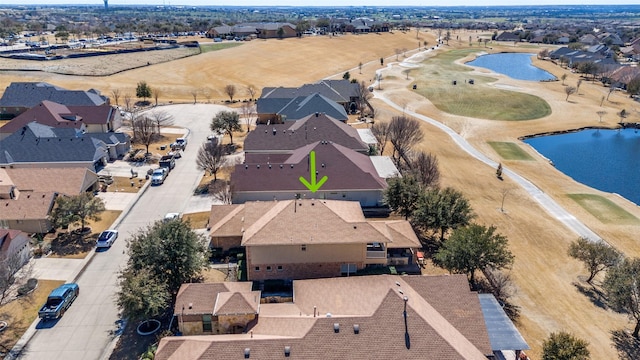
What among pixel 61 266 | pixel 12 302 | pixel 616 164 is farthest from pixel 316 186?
Answer: pixel 616 164

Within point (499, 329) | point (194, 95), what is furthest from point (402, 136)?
point (194, 95)

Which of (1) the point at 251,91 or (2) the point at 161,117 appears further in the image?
(1) the point at 251,91

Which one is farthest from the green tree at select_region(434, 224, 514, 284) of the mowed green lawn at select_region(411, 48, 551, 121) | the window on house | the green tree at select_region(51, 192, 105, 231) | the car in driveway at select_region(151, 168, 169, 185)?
the mowed green lawn at select_region(411, 48, 551, 121)

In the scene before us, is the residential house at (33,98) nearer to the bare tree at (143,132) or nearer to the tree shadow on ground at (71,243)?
the bare tree at (143,132)

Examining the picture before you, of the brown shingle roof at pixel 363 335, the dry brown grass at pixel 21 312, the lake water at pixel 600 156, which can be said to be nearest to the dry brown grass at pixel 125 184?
the dry brown grass at pixel 21 312

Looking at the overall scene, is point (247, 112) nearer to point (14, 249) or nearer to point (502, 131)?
point (502, 131)
